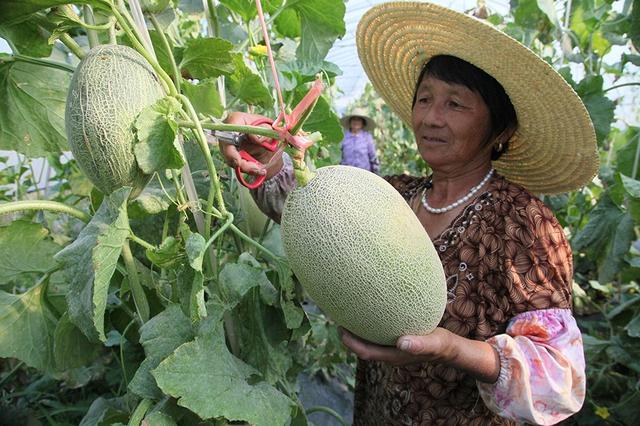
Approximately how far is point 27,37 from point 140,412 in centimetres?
65

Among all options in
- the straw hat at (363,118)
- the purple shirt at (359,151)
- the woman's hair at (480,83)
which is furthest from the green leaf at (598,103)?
the straw hat at (363,118)

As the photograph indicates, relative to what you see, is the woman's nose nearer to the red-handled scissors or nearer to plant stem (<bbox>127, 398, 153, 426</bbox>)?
the red-handled scissors

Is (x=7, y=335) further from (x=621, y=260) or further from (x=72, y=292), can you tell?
(x=621, y=260)

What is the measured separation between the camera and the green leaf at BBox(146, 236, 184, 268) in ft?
2.62

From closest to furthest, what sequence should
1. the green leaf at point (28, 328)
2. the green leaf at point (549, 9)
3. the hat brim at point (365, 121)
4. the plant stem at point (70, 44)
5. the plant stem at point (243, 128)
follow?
the plant stem at point (243, 128), the plant stem at point (70, 44), the green leaf at point (28, 328), the green leaf at point (549, 9), the hat brim at point (365, 121)

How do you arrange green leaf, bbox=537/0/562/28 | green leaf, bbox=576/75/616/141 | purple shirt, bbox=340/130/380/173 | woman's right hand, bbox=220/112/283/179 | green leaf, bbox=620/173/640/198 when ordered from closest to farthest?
woman's right hand, bbox=220/112/283/179 → green leaf, bbox=620/173/640/198 → green leaf, bbox=576/75/616/141 → green leaf, bbox=537/0/562/28 → purple shirt, bbox=340/130/380/173

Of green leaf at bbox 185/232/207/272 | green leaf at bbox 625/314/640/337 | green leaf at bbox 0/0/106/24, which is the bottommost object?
green leaf at bbox 625/314/640/337

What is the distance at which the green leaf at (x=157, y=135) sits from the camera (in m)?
0.72

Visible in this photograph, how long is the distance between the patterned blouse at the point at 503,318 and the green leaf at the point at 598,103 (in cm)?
117

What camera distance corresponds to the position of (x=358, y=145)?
18.7ft

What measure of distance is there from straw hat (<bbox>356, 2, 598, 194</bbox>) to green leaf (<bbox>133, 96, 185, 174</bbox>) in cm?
64

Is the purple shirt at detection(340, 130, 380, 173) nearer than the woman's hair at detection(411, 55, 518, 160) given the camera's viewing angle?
No

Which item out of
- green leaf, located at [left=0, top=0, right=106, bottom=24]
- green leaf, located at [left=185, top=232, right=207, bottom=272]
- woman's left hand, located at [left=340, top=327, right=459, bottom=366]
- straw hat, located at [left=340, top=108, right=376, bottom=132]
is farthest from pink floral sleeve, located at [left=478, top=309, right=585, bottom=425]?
straw hat, located at [left=340, top=108, right=376, bottom=132]

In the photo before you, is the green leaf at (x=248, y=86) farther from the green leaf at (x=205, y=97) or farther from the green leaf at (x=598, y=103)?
the green leaf at (x=598, y=103)
